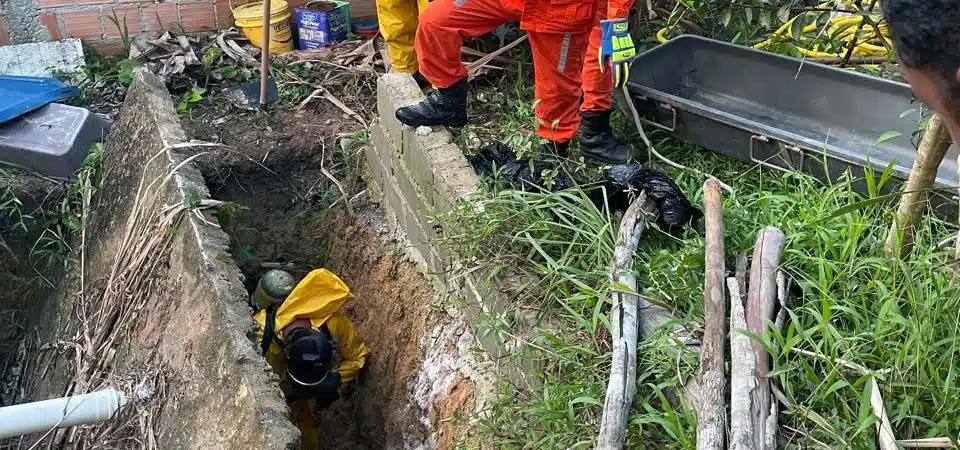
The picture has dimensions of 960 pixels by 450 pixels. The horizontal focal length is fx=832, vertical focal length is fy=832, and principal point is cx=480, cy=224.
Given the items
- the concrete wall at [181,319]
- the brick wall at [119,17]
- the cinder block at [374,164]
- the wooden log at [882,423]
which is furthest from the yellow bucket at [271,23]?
the wooden log at [882,423]

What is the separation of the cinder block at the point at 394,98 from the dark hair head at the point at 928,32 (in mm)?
2966

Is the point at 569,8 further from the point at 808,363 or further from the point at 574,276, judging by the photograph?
the point at 808,363

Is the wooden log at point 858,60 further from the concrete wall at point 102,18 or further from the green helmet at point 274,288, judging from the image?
the concrete wall at point 102,18

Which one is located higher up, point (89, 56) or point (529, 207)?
point (529, 207)

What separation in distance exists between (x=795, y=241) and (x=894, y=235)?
0.28 metres

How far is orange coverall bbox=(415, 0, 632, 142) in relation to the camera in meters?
3.47

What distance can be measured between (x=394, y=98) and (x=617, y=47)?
43.5 inches

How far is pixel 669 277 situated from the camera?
8.68ft

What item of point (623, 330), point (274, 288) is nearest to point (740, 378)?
point (623, 330)

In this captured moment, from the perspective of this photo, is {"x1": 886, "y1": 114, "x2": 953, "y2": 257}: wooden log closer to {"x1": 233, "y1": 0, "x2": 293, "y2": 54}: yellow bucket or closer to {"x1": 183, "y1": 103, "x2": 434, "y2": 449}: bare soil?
{"x1": 183, "y1": 103, "x2": 434, "y2": 449}: bare soil

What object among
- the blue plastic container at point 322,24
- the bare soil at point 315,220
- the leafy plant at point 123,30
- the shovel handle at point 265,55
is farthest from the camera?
the blue plastic container at point 322,24

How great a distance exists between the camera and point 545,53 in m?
3.59

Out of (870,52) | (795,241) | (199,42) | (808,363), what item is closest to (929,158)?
(795,241)

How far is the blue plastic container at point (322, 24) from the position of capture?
17.8 ft
